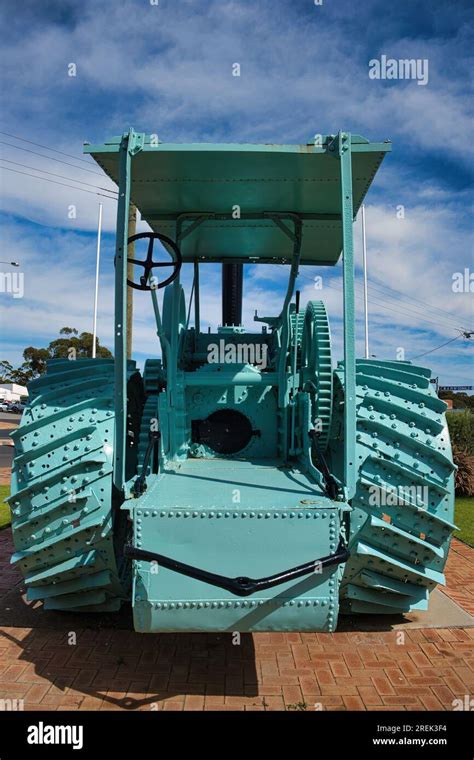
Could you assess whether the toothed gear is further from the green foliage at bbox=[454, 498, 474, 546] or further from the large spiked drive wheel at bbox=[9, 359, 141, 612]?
the green foliage at bbox=[454, 498, 474, 546]

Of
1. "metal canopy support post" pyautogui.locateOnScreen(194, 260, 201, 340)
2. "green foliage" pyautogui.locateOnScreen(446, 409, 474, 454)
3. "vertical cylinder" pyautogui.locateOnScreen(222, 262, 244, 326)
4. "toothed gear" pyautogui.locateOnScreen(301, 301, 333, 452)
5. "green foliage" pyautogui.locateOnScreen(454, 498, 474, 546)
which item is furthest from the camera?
"green foliage" pyautogui.locateOnScreen(446, 409, 474, 454)

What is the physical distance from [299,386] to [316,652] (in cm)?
237

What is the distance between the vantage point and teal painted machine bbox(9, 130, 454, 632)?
115 inches

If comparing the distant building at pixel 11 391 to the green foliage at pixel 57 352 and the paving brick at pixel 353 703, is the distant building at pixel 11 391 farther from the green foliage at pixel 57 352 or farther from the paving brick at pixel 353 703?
the paving brick at pixel 353 703

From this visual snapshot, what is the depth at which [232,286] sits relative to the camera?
23.6 ft

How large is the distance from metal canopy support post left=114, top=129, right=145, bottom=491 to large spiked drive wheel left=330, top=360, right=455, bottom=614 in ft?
5.46

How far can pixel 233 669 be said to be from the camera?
3680 millimetres

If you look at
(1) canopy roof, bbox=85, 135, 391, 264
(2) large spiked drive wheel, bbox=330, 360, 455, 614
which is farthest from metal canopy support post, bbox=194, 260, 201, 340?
(2) large spiked drive wheel, bbox=330, 360, 455, 614

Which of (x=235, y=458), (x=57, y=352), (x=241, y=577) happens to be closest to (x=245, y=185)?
(x=235, y=458)

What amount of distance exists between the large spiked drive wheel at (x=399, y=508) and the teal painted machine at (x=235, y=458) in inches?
0.5

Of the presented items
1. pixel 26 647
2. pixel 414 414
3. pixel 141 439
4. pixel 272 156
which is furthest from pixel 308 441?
pixel 26 647

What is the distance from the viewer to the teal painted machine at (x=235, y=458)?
292cm

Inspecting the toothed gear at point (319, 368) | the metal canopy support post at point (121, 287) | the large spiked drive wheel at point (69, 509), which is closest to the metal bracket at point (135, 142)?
the metal canopy support post at point (121, 287)

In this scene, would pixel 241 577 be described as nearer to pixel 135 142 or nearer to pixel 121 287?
pixel 121 287
